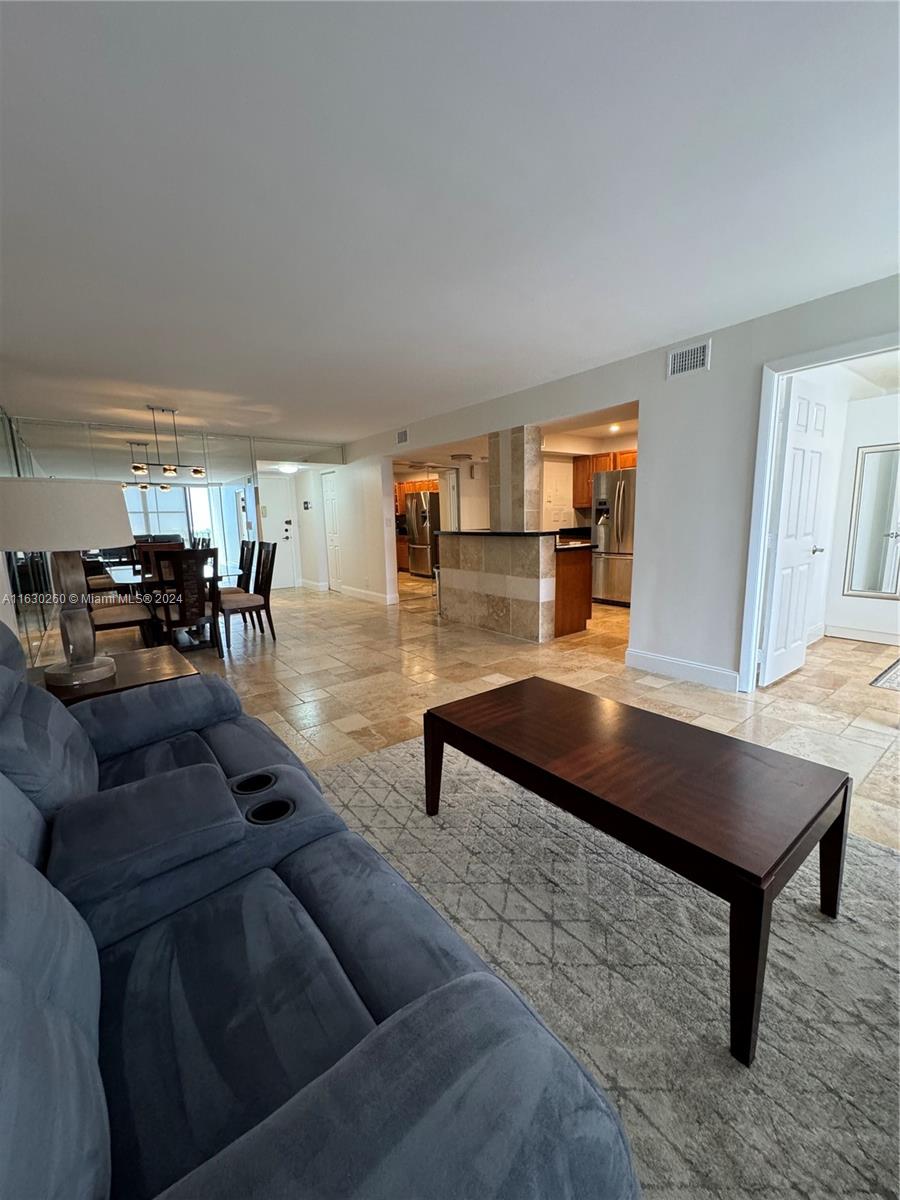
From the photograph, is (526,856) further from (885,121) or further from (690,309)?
(690,309)

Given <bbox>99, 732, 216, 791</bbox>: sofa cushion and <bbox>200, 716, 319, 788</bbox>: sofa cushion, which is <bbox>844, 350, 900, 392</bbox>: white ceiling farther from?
<bbox>99, 732, 216, 791</bbox>: sofa cushion

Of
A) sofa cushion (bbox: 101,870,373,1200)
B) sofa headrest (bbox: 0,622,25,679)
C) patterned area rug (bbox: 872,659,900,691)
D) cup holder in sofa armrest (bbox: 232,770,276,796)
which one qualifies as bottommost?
patterned area rug (bbox: 872,659,900,691)

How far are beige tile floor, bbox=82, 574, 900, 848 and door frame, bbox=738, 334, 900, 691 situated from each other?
345mm

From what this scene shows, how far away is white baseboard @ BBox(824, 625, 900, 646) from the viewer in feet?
15.0

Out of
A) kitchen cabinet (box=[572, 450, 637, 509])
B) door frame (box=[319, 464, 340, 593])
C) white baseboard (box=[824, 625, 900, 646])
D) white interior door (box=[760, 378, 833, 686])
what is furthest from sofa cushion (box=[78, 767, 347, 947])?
door frame (box=[319, 464, 340, 593])

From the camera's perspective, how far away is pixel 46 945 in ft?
2.47

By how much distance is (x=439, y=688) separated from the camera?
12.2 ft

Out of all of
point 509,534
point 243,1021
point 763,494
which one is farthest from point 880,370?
point 243,1021

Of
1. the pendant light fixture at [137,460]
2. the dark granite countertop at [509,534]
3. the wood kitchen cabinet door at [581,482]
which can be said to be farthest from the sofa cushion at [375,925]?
the wood kitchen cabinet door at [581,482]

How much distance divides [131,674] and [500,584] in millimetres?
3639

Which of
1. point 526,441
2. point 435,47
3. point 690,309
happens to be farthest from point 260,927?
point 526,441

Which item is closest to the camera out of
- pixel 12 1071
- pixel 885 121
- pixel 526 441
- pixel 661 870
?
pixel 12 1071

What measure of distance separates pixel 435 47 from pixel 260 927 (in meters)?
2.17

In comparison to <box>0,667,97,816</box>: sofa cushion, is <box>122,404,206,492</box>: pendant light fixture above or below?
above
